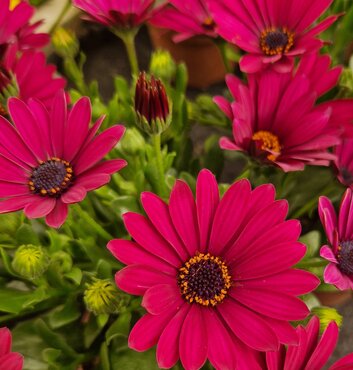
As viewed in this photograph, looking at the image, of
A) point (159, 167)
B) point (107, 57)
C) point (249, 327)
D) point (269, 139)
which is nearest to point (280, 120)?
point (269, 139)

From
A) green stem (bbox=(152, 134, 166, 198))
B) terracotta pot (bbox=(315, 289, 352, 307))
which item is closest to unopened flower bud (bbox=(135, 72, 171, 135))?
green stem (bbox=(152, 134, 166, 198))

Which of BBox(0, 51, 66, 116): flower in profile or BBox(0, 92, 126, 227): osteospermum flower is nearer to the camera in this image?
BBox(0, 92, 126, 227): osteospermum flower

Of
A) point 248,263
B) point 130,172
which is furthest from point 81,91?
point 248,263

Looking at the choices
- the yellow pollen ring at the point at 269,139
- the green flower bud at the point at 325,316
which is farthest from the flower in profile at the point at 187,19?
the green flower bud at the point at 325,316

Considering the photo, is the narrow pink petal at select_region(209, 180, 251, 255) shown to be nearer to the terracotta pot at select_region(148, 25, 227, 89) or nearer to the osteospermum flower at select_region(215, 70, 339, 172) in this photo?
the osteospermum flower at select_region(215, 70, 339, 172)

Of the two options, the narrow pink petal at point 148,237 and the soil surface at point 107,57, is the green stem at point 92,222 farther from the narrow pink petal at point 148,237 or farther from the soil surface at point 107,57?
the soil surface at point 107,57

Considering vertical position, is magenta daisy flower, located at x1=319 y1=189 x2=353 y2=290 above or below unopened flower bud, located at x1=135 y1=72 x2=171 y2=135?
below

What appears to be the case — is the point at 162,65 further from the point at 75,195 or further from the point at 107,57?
the point at 107,57
